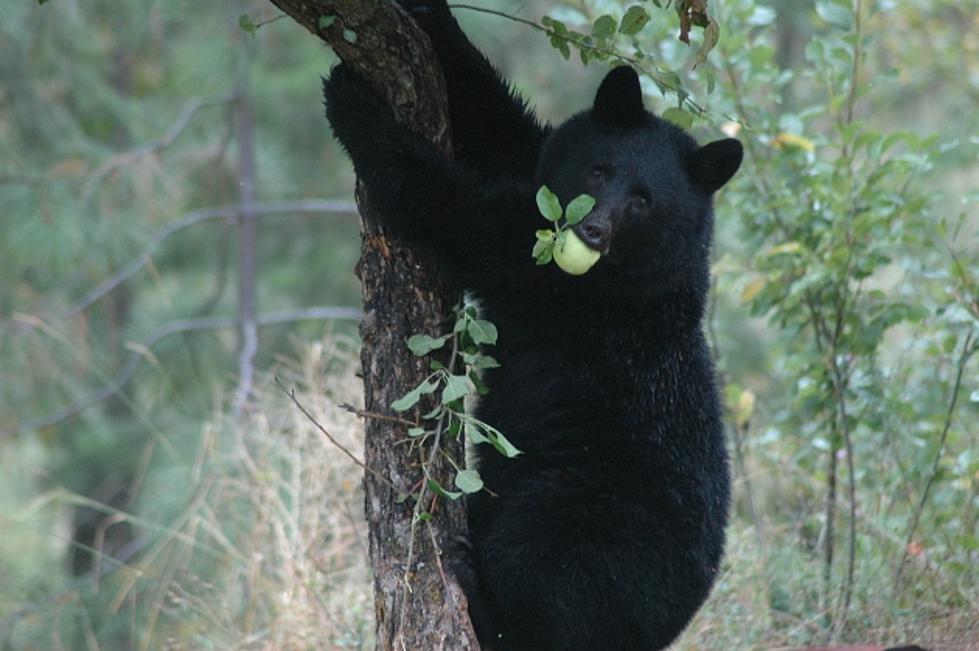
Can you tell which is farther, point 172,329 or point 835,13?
point 172,329

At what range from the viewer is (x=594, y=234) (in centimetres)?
371

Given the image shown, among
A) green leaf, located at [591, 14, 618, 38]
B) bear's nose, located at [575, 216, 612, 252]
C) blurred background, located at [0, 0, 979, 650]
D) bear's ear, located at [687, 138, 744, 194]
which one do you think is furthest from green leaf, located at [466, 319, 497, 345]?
bear's ear, located at [687, 138, 744, 194]

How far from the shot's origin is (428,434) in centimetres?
357

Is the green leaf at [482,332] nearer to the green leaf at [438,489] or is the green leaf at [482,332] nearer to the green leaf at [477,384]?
the green leaf at [477,384]

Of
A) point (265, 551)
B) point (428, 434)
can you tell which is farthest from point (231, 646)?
point (428, 434)

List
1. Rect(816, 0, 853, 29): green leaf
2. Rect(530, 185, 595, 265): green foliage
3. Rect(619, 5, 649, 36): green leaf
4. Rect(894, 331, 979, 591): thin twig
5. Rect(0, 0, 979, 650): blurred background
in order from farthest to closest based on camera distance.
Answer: Rect(816, 0, 853, 29): green leaf, Rect(0, 0, 979, 650): blurred background, Rect(894, 331, 979, 591): thin twig, Rect(619, 5, 649, 36): green leaf, Rect(530, 185, 595, 265): green foliage

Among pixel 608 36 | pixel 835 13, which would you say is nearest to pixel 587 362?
pixel 608 36

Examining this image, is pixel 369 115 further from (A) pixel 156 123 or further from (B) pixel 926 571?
(A) pixel 156 123

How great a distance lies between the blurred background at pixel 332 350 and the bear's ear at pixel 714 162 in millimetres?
133

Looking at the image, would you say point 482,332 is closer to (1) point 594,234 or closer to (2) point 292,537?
(1) point 594,234

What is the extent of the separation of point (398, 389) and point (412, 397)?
0.92 ft

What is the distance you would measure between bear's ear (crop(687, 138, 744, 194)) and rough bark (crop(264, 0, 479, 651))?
1010mm

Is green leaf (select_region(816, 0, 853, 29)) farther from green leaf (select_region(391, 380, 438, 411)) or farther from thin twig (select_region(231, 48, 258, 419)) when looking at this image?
thin twig (select_region(231, 48, 258, 419))

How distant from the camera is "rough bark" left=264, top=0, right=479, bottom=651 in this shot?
3.66 m
